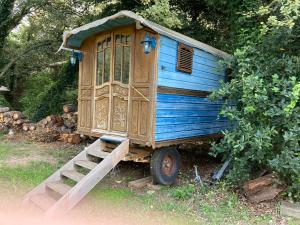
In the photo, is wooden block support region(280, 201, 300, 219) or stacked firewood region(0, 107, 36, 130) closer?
wooden block support region(280, 201, 300, 219)

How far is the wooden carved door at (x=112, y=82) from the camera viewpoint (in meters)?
6.65

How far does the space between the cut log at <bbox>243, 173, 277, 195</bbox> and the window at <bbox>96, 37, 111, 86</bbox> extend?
349cm

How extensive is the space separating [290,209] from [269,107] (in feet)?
5.23

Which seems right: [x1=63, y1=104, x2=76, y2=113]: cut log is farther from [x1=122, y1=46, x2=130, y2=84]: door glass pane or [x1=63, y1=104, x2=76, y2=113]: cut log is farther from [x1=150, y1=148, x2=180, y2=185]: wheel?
[x1=150, y1=148, x2=180, y2=185]: wheel

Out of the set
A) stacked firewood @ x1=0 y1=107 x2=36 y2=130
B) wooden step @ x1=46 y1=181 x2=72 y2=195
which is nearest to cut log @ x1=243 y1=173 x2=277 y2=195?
wooden step @ x1=46 y1=181 x2=72 y2=195

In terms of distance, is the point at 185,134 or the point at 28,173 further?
the point at 185,134

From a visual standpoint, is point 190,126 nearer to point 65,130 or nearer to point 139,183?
point 139,183

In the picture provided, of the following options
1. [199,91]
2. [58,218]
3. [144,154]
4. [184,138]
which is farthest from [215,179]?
[58,218]

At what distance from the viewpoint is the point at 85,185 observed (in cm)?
520

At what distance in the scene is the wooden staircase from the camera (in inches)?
195

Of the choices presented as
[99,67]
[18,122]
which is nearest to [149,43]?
[99,67]

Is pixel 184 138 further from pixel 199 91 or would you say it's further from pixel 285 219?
pixel 285 219

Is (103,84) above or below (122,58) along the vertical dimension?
below

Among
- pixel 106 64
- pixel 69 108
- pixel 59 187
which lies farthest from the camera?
pixel 69 108
